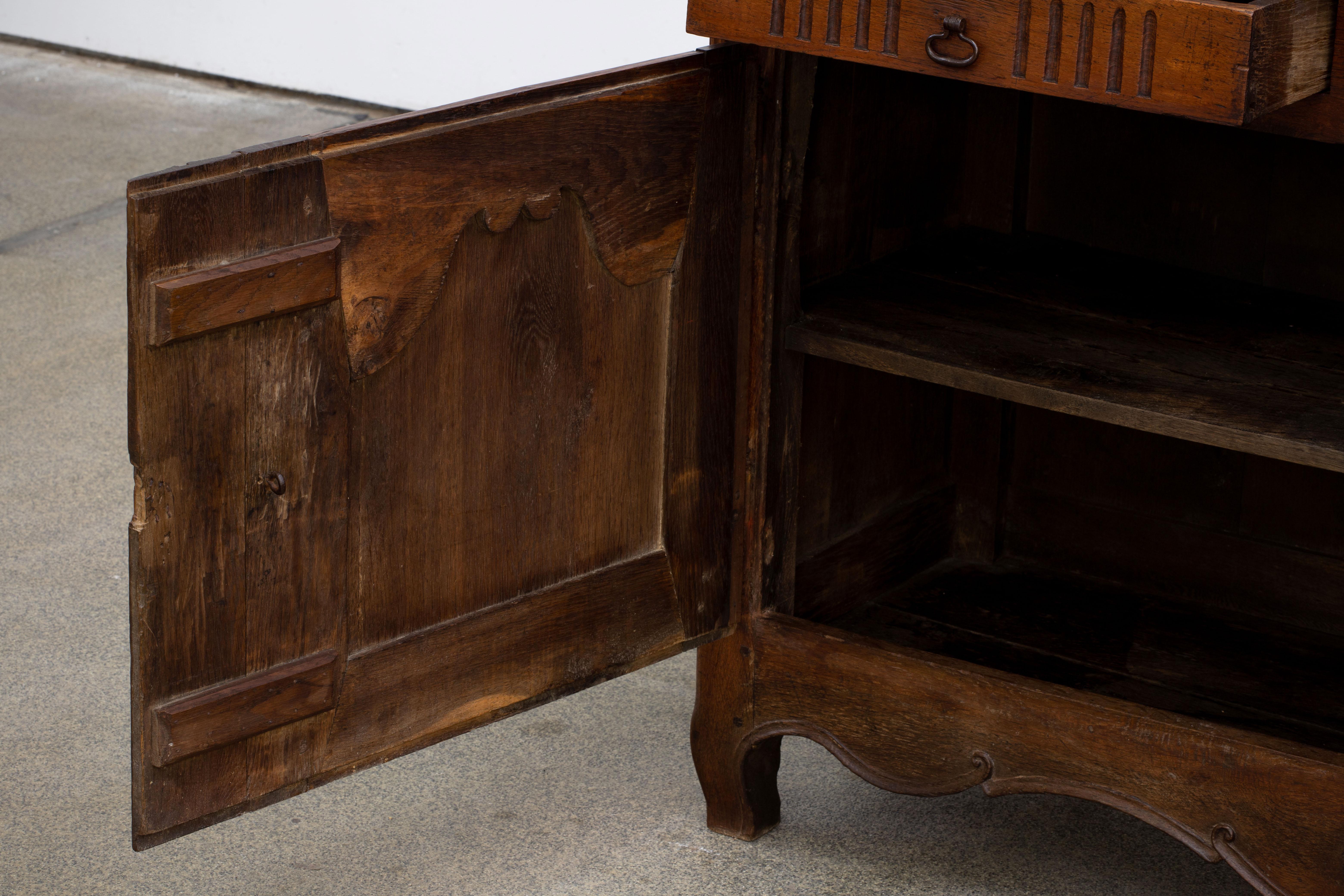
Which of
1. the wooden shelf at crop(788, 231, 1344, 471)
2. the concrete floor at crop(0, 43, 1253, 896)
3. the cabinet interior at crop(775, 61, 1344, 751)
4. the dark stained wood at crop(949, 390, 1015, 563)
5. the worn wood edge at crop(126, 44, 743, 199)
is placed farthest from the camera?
the dark stained wood at crop(949, 390, 1015, 563)

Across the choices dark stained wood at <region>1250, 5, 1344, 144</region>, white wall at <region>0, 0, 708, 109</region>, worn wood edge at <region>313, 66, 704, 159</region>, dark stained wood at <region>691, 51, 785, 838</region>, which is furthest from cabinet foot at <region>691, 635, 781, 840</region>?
white wall at <region>0, 0, 708, 109</region>

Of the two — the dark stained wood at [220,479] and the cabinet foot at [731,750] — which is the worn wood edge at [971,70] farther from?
the cabinet foot at [731,750]

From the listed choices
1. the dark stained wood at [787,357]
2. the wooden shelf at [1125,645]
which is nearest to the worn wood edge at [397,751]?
the dark stained wood at [787,357]

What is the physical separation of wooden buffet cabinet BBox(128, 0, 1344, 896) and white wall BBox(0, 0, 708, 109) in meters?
2.69

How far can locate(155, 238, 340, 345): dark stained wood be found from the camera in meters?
1.41

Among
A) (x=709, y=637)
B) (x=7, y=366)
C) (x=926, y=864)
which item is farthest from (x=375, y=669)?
(x=7, y=366)

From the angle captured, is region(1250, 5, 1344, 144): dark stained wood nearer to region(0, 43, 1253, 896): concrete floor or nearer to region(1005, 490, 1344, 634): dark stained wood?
region(1005, 490, 1344, 634): dark stained wood

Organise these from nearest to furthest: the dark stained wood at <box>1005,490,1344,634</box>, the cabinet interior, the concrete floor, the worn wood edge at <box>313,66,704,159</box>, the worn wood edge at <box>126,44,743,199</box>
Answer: the worn wood edge at <box>126,44,743,199</box> → the worn wood edge at <box>313,66,704,159</box> → the cabinet interior → the concrete floor → the dark stained wood at <box>1005,490,1344,634</box>

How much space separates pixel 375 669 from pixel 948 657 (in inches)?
26.6

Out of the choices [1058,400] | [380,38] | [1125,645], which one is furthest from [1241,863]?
[380,38]

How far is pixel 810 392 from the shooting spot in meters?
2.11

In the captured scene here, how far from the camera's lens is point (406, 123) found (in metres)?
1.53

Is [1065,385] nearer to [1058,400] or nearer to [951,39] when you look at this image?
[1058,400]

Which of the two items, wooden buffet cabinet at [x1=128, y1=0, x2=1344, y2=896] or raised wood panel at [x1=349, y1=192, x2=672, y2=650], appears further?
raised wood panel at [x1=349, y1=192, x2=672, y2=650]
